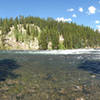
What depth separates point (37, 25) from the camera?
181m

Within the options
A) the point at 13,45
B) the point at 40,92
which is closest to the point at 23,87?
the point at 40,92

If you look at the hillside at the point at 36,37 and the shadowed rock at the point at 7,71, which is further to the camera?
the hillside at the point at 36,37

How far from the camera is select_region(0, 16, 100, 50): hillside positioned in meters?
138

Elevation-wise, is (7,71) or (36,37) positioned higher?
(36,37)

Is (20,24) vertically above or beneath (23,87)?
above

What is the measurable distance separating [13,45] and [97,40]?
125 metres

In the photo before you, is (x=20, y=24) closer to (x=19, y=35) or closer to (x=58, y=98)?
(x=19, y=35)

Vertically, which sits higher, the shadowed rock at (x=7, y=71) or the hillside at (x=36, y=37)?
the hillside at (x=36, y=37)

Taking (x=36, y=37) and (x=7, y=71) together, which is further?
(x=36, y=37)

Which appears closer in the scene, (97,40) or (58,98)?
(58,98)

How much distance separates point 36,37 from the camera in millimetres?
156375

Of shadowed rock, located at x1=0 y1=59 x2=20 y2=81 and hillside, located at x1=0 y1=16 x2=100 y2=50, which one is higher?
hillside, located at x1=0 y1=16 x2=100 y2=50

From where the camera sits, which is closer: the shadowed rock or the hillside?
the shadowed rock

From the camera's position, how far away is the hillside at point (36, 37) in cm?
13788
